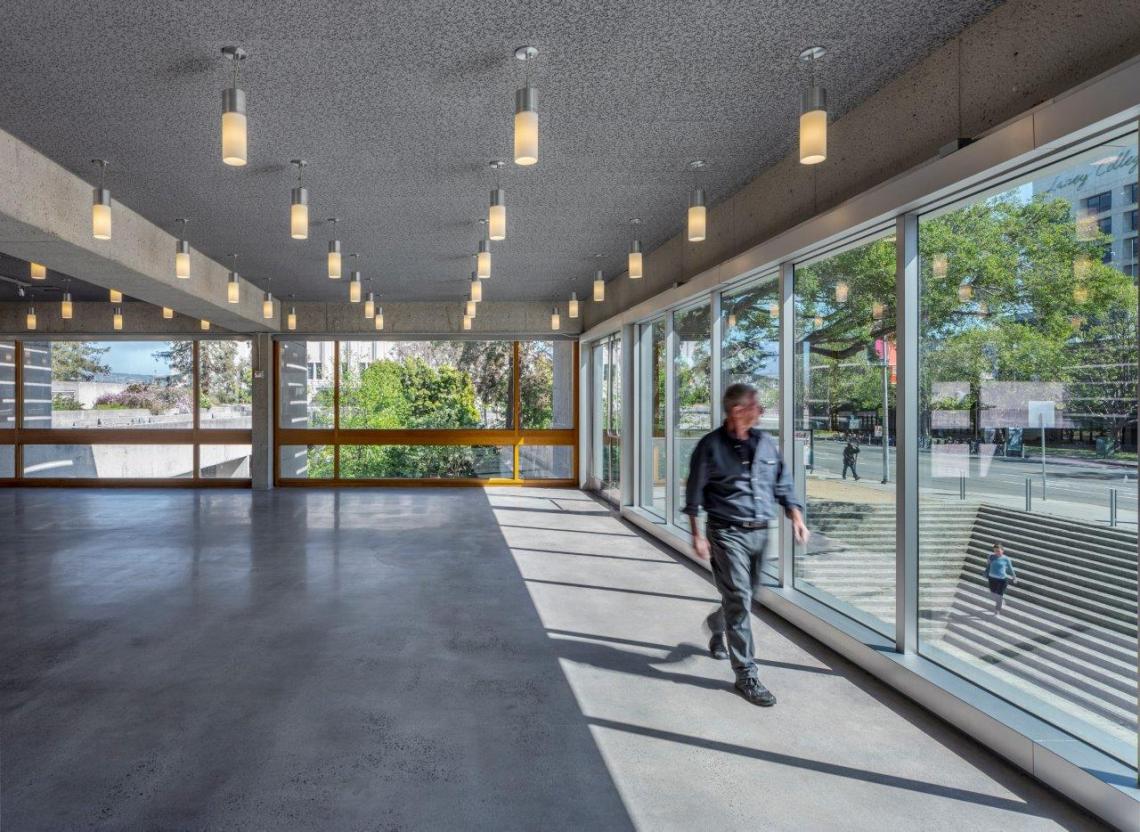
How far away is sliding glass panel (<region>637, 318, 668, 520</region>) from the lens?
835cm

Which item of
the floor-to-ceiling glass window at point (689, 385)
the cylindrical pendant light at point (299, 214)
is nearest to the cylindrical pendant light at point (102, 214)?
the cylindrical pendant light at point (299, 214)

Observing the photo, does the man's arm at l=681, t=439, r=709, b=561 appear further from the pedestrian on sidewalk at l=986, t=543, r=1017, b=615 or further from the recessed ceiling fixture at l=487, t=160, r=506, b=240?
the recessed ceiling fixture at l=487, t=160, r=506, b=240

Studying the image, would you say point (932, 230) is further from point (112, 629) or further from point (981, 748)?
point (112, 629)

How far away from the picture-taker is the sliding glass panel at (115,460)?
40.5 feet

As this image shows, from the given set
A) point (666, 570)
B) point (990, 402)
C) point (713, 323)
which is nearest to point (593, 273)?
point (713, 323)

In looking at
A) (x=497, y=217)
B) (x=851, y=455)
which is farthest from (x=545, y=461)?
(x=851, y=455)

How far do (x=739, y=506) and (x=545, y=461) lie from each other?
922 centimetres

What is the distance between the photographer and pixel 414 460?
41.2 ft

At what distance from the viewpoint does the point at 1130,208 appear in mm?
2611

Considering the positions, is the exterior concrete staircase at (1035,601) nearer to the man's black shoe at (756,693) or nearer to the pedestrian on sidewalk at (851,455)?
the pedestrian on sidewalk at (851,455)

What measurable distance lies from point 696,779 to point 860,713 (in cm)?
106

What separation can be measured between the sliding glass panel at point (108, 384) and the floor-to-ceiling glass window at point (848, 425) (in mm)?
11176

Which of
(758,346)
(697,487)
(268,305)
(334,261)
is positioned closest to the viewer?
(697,487)

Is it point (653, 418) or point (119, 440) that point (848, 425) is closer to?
point (653, 418)
